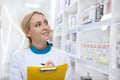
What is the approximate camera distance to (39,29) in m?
1.68

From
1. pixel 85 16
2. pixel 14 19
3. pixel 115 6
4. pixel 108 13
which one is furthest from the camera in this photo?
pixel 14 19

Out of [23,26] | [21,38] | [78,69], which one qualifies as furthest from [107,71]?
[21,38]

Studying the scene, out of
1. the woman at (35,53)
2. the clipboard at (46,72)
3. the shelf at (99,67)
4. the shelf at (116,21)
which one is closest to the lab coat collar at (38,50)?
the woman at (35,53)

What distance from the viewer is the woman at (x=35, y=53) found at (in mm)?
1671

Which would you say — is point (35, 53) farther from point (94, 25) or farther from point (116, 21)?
point (116, 21)

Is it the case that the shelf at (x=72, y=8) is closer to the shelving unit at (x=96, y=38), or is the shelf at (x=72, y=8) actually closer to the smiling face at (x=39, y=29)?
the shelving unit at (x=96, y=38)

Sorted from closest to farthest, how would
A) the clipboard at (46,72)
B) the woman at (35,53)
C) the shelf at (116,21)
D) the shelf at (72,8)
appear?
the shelf at (116,21)
the clipboard at (46,72)
the woman at (35,53)
the shelf at (72,8)

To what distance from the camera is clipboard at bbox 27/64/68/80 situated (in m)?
1.57

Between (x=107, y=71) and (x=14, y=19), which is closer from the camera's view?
(x=107, y=71)

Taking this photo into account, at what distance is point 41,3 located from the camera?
4316 millimetres

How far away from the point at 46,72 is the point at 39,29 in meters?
0.34

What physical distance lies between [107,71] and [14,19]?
9.56ft

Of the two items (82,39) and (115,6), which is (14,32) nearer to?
(82,39)

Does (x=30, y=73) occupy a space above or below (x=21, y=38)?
below
